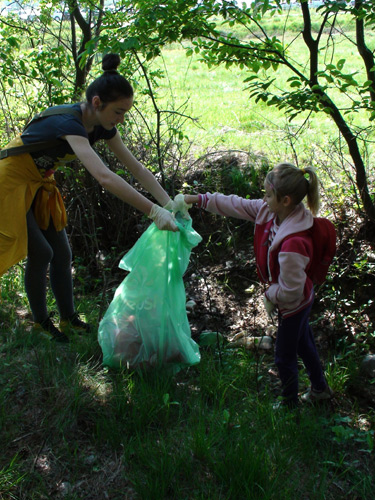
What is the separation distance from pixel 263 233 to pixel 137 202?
25.4 inches

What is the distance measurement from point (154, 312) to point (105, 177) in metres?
0.76

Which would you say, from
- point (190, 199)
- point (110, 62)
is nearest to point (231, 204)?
point (190, 199)

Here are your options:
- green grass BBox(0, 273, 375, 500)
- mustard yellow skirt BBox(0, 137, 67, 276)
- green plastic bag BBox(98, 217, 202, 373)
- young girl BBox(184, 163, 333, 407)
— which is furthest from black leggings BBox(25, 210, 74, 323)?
young girl BBox(184, 163, 333, 407)

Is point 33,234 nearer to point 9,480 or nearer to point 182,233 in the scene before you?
point 182,233

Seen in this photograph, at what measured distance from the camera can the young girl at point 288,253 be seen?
2061 mm

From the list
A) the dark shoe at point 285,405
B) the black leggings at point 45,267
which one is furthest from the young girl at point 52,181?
the dark shoe at point 285,405

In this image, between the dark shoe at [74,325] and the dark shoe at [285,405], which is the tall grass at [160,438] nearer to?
the dark shoe at [285,405]

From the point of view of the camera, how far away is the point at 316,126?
225 inches

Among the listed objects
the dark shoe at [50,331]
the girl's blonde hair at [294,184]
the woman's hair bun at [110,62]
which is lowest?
the dark shoe at [50,331]

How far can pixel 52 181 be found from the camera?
270 cm

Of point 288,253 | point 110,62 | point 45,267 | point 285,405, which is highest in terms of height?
point 110,62

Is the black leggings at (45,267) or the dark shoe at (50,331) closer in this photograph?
the black leggings at (45,267)

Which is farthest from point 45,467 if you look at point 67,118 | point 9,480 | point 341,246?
point 341,246

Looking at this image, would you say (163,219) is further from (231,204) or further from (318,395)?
(318,395)
